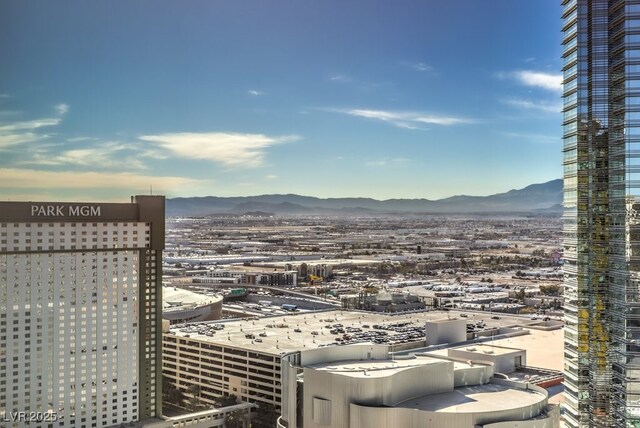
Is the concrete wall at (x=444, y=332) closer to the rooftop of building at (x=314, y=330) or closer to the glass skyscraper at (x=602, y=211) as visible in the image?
the rooftop of building at (x=314, y=330)

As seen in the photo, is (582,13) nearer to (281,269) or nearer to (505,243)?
(281,269)

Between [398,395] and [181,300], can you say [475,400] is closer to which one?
[398,395]

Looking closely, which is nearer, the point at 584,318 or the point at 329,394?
the point at 584,318

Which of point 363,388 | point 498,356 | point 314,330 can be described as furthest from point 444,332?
point 363,388

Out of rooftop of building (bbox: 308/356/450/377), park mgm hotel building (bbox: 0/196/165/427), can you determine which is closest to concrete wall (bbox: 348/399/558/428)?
rooftop of building (bbox: 308/356/450/377)

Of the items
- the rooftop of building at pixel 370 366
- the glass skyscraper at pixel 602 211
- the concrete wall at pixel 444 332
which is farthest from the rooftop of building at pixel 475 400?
the concrete wall at pixel 444 332

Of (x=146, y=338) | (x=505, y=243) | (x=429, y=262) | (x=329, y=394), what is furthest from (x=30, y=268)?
(x=505, y=243)
